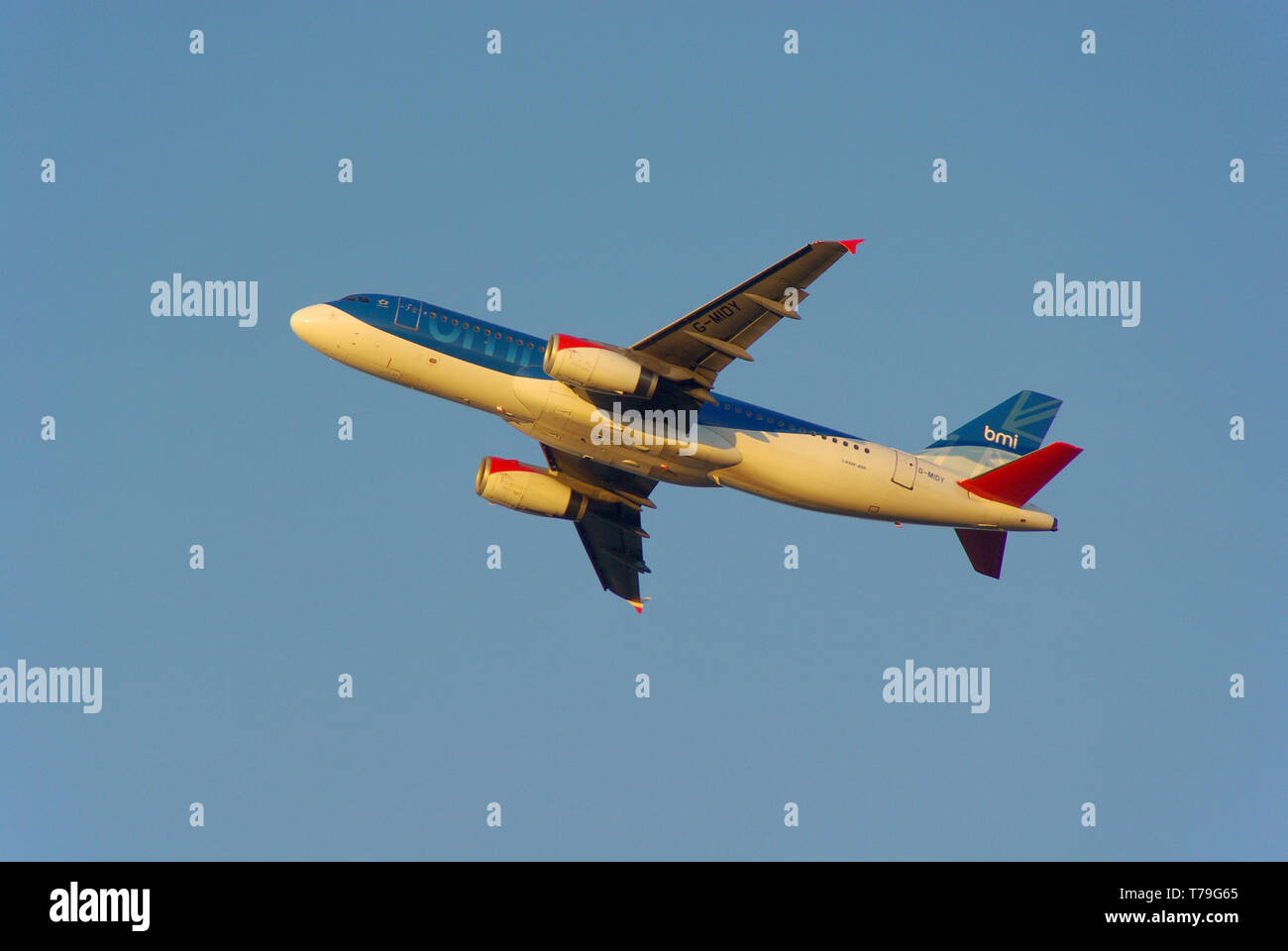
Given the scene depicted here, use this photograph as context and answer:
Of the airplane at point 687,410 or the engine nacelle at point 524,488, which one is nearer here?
the airplane at point 687,410

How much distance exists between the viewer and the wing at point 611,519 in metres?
57.5

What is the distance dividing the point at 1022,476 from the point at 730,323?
14715 millimetres

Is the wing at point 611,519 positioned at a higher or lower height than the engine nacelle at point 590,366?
lower

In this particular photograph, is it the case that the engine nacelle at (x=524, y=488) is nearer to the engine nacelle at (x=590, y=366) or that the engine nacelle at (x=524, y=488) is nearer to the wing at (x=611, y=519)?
the wing at (x=611, y=519)

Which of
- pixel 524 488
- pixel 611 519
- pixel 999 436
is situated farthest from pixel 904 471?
pixel 524 488

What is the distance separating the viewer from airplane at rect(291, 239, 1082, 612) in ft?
155

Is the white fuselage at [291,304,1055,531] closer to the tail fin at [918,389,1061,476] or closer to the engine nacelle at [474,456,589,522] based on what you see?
the tail fin at [918,389,1061,476]

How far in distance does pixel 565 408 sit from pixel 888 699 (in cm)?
1974

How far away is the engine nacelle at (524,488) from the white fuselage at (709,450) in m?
6.24

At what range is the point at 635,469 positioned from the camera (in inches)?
2036

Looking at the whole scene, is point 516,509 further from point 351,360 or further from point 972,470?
point 972,470

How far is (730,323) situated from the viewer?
4691 centimetres

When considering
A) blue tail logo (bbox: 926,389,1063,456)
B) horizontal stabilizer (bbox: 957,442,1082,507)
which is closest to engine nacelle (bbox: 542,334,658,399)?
horizontal stabilizer (bbox: 957,442,1082,507)

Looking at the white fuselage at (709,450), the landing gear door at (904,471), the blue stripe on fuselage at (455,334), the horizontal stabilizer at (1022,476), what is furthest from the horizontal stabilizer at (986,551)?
the blue stripe on fuselage at (455,334)
